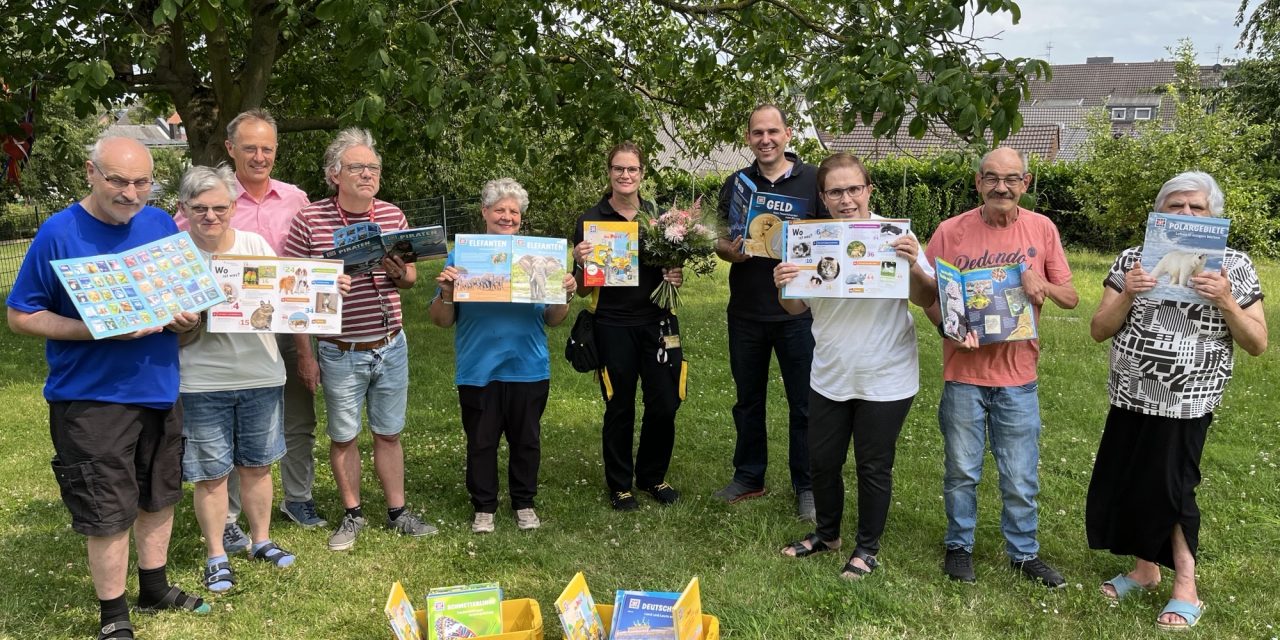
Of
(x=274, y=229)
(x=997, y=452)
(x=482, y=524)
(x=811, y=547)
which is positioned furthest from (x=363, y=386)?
(x=997, y=452)

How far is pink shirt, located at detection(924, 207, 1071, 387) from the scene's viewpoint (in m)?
3.88

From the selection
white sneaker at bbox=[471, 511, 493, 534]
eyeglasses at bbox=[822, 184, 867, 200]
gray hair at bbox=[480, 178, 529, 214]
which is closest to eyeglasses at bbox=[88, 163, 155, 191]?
gray hair at bbox=[480, 178, 529, 214]

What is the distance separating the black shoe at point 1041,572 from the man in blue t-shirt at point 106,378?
4.09 metres

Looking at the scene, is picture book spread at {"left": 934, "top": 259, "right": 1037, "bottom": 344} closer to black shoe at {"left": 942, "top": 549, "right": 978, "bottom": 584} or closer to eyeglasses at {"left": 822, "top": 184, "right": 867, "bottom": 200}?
eyeglasses at {"left": 822, "top": 184, "right": 867, "bottom": 200}

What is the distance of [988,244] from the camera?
12.8ft

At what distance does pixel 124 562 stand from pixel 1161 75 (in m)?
70.5

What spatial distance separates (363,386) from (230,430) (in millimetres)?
684

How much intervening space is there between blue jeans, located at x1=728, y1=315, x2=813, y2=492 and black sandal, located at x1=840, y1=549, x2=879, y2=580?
725mm

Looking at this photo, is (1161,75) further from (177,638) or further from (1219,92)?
(177,638)

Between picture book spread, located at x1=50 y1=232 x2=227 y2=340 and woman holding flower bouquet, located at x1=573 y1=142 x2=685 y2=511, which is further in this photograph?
woman holding flower bouquet, located at x1=573 y1=142 x2=685 y2=511

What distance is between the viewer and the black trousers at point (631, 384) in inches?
192

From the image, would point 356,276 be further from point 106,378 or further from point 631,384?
point 631,384

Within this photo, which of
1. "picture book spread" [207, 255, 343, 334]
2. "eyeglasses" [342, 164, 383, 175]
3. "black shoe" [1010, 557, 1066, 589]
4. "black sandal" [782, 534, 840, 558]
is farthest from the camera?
"black sandal" [782, 534, 840, 558]

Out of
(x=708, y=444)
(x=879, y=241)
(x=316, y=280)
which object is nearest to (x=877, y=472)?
(x=879, y=241)
